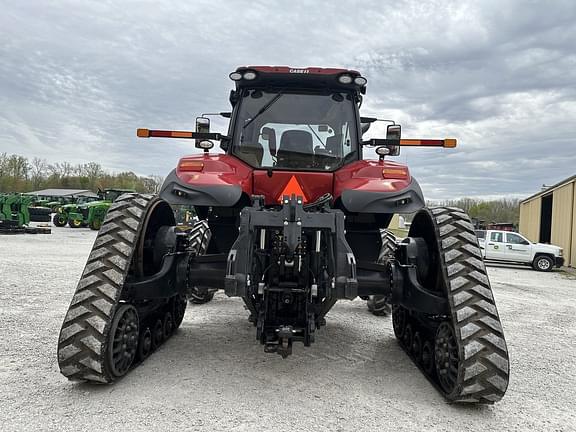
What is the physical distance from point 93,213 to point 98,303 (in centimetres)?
2518

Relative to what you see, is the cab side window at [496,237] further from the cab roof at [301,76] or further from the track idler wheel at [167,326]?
the track idler wheel at [167,326]

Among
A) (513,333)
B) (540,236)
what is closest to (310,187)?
(513,333)

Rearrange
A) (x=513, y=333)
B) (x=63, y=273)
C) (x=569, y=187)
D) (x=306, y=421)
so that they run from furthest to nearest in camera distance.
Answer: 1. (x=569, y=187)
2. (x=63, y=273)
3. (x=513, y=333)
4. (x=306, y=421)

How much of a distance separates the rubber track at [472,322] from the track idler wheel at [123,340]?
7.68 feet

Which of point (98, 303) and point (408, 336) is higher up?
point (98, 303)

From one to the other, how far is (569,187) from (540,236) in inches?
300

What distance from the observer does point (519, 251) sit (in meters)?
18.5

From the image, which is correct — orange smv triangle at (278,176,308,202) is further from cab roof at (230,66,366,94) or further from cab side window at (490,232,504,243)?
cab side window at (490,232,504,243)

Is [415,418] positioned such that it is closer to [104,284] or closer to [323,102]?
[104,284]

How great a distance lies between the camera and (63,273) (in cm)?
967

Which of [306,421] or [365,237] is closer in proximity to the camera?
[306,421]

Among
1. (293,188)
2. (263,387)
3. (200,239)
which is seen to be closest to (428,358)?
(263,387)

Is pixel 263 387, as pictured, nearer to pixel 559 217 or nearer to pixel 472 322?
pixel 472 322

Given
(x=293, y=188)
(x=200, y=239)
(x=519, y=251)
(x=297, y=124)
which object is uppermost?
(x=297, y=124)
